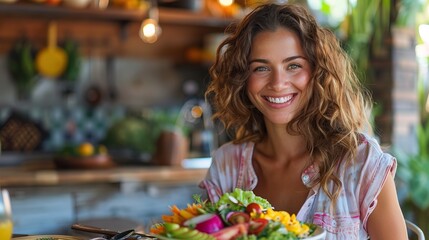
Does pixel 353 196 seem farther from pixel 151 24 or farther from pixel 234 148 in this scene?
pixel 151 24

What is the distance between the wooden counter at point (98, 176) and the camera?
12.0 feet

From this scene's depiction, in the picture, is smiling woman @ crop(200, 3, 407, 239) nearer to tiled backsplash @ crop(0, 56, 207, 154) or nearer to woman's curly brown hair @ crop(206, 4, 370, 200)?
woman's curly brown hair @ crop(206, 4, 370, 200)

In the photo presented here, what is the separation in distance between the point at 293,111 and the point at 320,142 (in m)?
0.15

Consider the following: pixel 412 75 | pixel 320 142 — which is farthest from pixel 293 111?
pixel 412 75

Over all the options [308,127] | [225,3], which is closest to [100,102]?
[225,3]

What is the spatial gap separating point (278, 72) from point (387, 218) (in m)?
0.50

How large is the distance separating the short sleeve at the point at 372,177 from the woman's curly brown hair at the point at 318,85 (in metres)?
0.06

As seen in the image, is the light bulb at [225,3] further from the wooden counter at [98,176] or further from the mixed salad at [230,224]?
the mixed salad at [230,224]

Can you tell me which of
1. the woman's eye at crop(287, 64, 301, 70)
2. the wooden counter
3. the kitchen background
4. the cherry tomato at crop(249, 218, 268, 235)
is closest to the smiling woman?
the woman's eye at crop(287, 64, 301, 70)

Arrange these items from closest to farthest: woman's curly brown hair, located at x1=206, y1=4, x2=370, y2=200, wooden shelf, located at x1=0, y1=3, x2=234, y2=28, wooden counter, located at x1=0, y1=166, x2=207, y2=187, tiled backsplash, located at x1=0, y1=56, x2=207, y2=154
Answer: woman's curly brown hair, located at x1=206, y1=4, x2=370, y2=200 → wooden counter, located at x1=0, y1=166, x2=207, y2=187 → wooden shelf, located at x1=0, y1=3, x2=234, y2=28 → tiled backsplash, located at x1=0, y1=56, x2=207, y2=154

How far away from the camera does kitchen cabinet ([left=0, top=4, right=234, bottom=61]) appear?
4645mm

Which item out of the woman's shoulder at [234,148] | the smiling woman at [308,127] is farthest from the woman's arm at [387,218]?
the woman's shoulder at [234,148]

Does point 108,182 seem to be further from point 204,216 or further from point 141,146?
point 204,216

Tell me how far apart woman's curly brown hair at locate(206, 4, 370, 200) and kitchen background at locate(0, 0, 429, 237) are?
206cm
